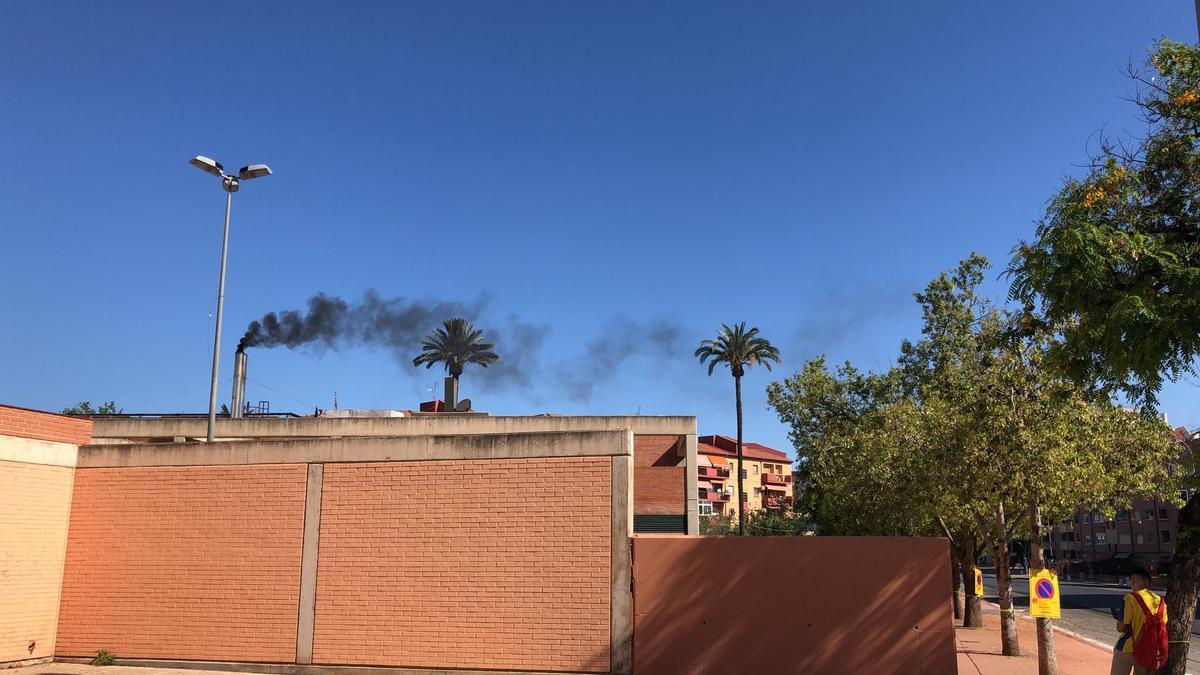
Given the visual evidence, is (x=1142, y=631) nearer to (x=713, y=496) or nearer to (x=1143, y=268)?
(x=1143, y=268)

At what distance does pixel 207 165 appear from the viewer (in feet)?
54.5

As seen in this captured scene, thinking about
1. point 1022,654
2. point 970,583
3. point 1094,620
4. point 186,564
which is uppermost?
point 186,564

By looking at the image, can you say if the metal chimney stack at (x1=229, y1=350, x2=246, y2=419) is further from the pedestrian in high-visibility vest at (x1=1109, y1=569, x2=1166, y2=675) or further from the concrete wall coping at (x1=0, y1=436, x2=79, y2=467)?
the pedestrian in high-visibility vest at (x1=1109, y1=569, x2=1166, y2=675)

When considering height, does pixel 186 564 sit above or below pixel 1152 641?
above

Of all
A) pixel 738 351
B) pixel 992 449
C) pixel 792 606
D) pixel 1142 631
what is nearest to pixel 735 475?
pixel 738 351

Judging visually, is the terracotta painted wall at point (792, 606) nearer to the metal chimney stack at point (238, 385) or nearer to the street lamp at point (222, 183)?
the street lamp at point (222, 183)

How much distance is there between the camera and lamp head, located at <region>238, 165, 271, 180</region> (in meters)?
16.7

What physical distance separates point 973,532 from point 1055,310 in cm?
1763

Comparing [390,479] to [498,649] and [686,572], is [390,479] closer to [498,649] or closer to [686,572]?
[498,649]

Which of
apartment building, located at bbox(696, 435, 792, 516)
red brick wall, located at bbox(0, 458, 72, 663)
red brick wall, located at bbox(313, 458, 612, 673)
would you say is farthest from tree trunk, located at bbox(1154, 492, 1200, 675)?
apartment building, located at bbox(696, 435, 792, 516)

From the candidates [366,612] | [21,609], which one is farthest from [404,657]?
[21,609]

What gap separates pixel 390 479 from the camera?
49.2 ft

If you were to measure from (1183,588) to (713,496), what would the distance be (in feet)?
222

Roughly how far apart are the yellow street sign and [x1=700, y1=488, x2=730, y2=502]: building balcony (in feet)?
197
